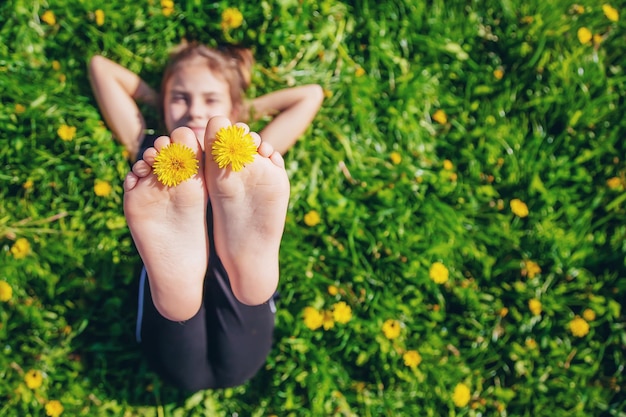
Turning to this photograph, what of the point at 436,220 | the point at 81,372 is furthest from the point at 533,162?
the point at 81,372

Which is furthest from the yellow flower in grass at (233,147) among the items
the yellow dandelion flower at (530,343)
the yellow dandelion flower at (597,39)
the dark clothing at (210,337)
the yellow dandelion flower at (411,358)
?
the yellow dandelion flower at (597,39)

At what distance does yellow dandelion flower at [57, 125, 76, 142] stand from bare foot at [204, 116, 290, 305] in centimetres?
97

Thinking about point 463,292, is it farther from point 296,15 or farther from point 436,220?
point 296,15

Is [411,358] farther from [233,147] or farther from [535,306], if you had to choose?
[233,147]

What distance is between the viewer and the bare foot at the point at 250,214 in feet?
5.46

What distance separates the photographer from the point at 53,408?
2225mm

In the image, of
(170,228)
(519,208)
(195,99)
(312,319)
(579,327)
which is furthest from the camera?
(519,208)

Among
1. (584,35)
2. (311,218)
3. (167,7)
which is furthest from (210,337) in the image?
(584,35)

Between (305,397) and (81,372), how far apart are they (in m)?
0.95

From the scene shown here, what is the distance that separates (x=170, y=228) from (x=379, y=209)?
1061 mm

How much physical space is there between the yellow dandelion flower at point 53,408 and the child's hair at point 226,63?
1.29m

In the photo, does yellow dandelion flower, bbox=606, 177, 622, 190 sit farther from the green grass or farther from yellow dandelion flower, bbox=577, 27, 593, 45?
yellow dandelion flower, bbox=577, 27, 593, 45

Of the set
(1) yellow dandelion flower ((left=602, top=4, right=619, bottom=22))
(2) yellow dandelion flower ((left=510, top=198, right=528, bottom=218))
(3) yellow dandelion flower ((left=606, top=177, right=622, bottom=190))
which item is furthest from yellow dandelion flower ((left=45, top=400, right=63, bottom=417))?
(1) yellow dandelion flower ((left=602, top=4, right=619, bottom=22))

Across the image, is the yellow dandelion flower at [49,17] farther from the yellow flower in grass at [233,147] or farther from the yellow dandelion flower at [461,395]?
the yellow dandelion flower at [461,395]
